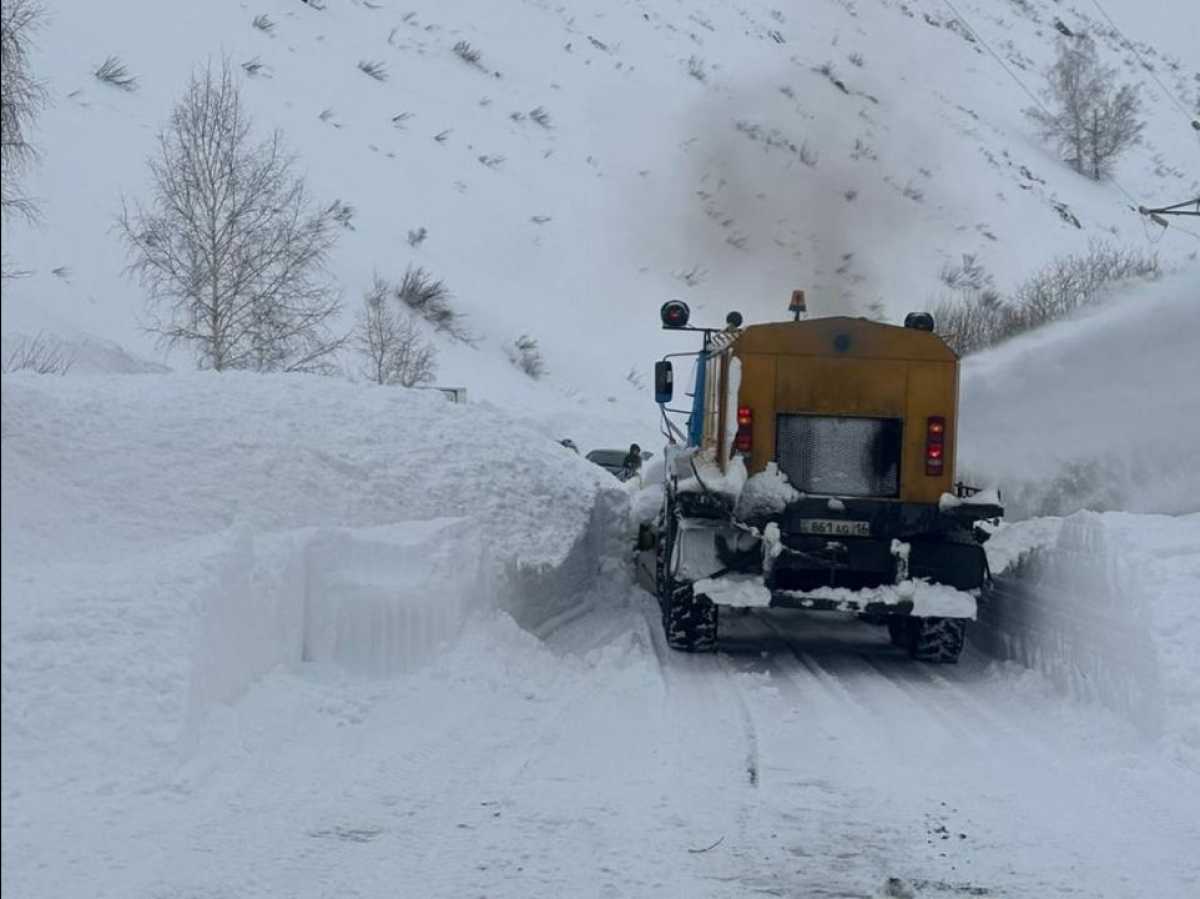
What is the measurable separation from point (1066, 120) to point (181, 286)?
2185cm

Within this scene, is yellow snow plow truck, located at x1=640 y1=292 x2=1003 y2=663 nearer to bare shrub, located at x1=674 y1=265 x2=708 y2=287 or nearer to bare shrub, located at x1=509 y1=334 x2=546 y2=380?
bare shrub, located at x1=674 y1=265 x2=708 y2=287

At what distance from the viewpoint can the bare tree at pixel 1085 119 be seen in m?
38.1

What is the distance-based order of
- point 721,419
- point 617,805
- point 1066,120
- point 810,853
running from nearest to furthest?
point 810,853
point 617,805
point 721,419
point 1066,120

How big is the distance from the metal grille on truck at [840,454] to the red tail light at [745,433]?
228mm

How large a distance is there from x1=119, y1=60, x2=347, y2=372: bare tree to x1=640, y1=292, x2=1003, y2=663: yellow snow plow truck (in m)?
13.4

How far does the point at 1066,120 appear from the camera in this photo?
1515 inches

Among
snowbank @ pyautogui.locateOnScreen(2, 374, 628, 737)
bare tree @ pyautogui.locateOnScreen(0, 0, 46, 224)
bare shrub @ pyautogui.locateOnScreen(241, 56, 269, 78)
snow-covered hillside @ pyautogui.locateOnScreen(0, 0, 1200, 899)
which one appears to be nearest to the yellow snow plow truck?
snow-covered hillside @ pyautogui.locateOnScreen(0, 0, 1200, 899)

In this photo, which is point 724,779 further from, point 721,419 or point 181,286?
point 181,286

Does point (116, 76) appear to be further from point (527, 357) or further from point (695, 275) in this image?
point (695, 275)

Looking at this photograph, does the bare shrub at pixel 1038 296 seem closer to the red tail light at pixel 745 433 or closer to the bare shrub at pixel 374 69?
the red tail light at pixel 745 433

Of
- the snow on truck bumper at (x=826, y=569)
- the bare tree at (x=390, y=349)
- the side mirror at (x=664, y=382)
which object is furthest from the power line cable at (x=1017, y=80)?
the snow on truck bumper at (x=826, y=569)

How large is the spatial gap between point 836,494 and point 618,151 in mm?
28351

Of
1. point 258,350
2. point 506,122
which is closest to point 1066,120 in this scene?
point 506,122

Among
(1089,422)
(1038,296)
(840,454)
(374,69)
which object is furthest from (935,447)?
(374,69)
